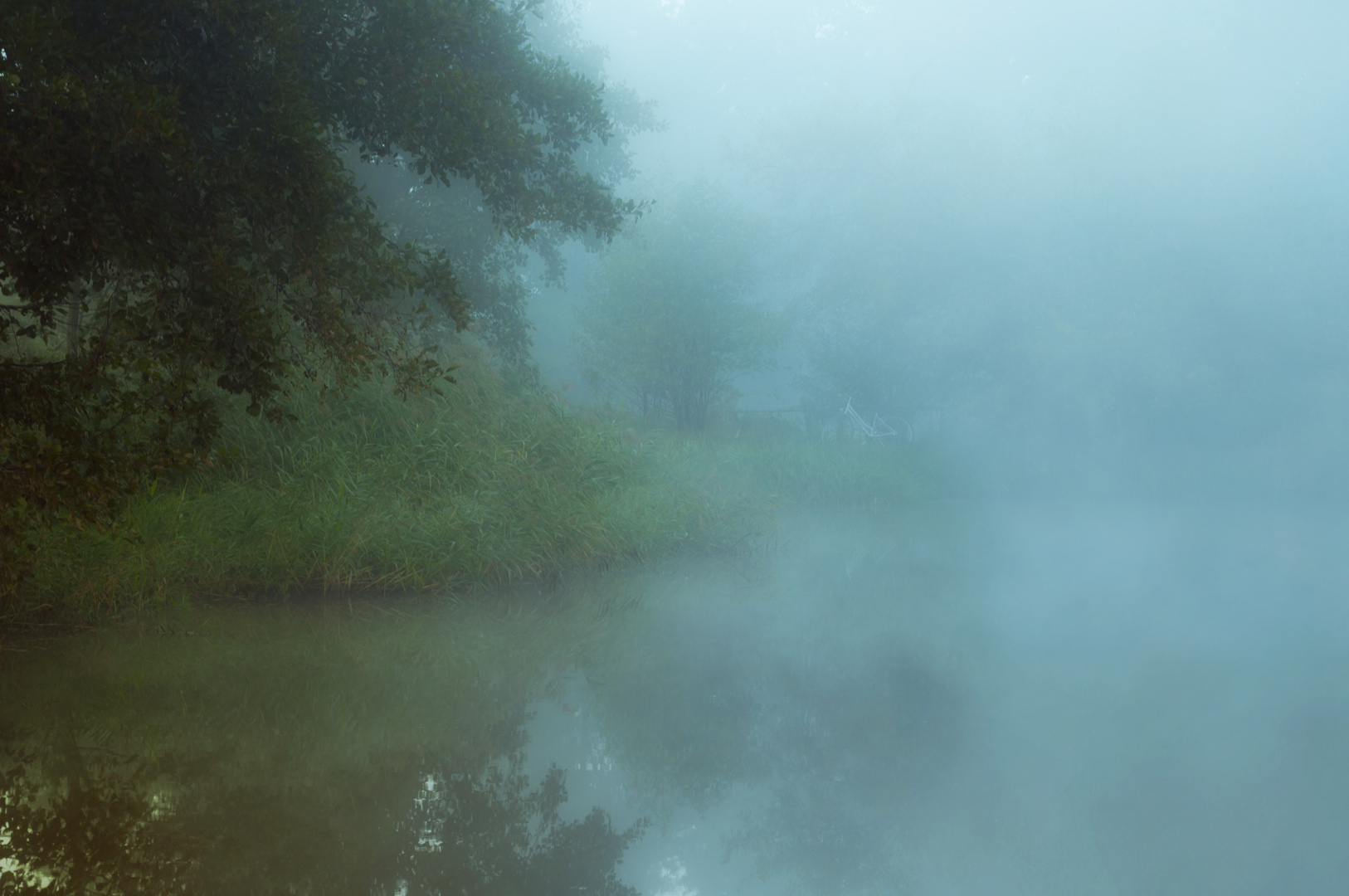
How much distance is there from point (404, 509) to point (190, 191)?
3.42 metres

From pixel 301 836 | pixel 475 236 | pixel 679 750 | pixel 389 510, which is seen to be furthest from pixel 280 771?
pixel 475 236

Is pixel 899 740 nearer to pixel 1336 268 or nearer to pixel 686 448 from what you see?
pixel 686 448

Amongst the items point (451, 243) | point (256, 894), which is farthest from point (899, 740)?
point (451, 243)

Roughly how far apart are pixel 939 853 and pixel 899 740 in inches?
37.5

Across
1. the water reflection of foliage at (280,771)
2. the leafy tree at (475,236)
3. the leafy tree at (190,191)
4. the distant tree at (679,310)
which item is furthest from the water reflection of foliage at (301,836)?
the distant tree at (679,310)

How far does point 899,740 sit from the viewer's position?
11.5ft

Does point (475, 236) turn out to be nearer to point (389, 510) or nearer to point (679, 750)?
point (389, 510)

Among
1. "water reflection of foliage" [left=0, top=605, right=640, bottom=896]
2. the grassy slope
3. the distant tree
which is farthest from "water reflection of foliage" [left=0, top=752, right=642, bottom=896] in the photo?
the distant tree

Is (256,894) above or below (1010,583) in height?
below

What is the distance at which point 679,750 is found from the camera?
3.40m

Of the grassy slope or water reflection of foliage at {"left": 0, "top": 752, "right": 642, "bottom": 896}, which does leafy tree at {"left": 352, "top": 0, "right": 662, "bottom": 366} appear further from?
water reflection of foliage at {"left": 0, "top": 752, "right": 642, "bottom": 896}

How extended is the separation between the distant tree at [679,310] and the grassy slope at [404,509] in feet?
20.7

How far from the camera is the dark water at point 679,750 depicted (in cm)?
250

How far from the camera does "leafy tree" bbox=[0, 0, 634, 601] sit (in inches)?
118
